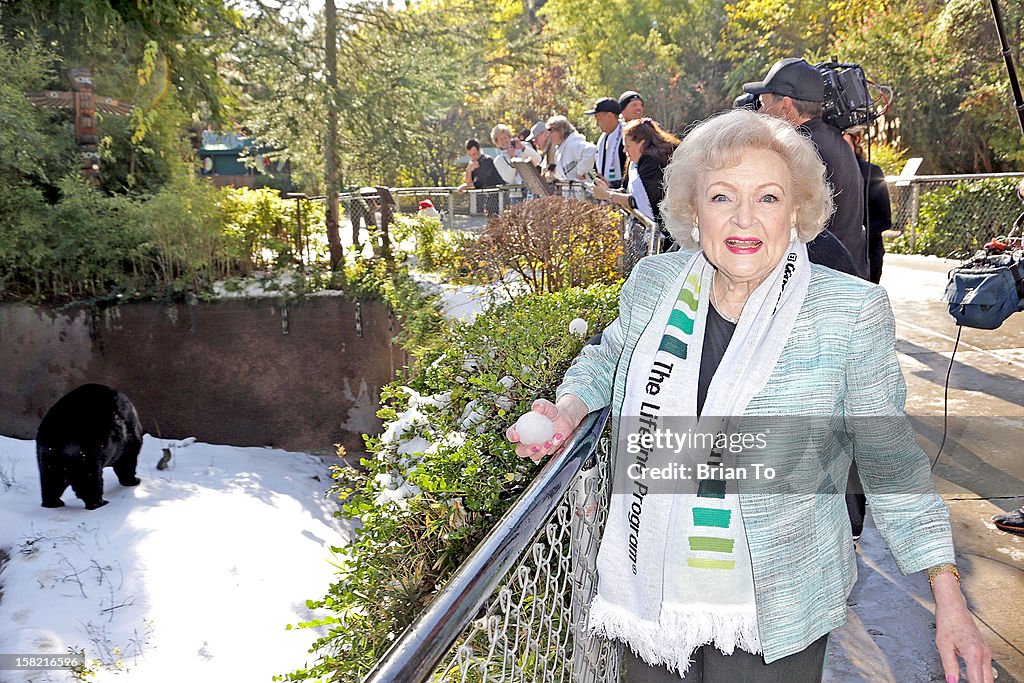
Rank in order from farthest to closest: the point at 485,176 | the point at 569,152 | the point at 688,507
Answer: the point at 485,176 → the point at 569,152 → the point at 688,507

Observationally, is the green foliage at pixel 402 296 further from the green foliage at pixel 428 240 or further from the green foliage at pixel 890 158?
the green foliage at pixel 890 158

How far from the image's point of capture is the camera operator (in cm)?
377

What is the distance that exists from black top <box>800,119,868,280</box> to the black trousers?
91.5 inches

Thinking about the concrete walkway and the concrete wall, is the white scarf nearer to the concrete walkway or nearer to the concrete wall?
the concrete walkway

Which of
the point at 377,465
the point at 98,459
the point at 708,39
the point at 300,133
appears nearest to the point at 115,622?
the point at 98,459

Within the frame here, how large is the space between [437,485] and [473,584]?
2.00 metres

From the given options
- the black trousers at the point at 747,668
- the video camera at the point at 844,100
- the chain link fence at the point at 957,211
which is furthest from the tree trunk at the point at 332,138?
the black trousers at the point at 747,668

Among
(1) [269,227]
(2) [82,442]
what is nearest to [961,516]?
(2) [82,442]

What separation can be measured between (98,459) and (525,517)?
7.32m

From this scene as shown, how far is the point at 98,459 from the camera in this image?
7828 millimetres

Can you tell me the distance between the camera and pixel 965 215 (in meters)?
12.4

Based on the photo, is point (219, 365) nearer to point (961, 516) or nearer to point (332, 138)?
point (332, 138)

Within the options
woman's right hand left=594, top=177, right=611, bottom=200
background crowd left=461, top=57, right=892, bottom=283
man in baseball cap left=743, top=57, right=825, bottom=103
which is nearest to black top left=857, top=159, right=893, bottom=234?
background crowd left=461, top=57, right=892, bottom=283

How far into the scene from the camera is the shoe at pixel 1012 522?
391cm
